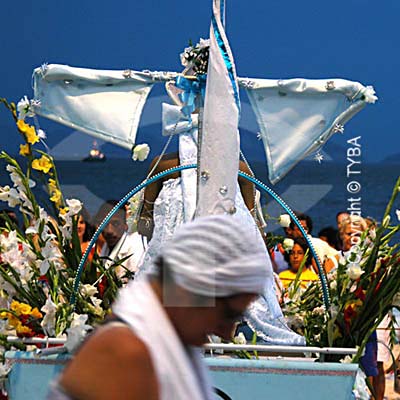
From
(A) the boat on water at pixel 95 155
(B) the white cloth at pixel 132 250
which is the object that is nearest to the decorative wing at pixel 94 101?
(A) the boat on water at pixel 95 155

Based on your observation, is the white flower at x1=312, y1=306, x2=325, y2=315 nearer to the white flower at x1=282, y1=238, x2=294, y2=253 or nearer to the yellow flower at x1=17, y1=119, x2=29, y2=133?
the white flower at x1=282, y1=238, x2=294, y2=253

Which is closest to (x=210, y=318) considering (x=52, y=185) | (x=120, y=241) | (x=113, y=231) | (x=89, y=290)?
(x=89, y=290)

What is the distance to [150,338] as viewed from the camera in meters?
1.66

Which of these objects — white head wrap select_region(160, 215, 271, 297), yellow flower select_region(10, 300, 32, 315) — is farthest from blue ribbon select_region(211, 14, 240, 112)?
white head wrap select_region(160, 215, 271, 297)

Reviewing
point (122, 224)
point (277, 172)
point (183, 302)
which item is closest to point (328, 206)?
point (122, 224)

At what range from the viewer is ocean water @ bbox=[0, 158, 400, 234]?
16.0 feet

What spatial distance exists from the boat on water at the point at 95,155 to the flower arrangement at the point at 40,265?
863mm

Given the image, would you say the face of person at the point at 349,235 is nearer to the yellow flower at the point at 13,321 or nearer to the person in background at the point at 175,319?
the yellow flower at the point at 13,321

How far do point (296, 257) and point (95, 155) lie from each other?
1391 mm

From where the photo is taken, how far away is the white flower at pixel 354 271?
350cm

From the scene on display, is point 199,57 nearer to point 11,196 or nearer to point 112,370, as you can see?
point 11,196

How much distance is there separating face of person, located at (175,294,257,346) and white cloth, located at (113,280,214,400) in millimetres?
21

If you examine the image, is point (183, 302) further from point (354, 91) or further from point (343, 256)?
point (354, 91)

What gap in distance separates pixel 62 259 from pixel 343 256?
1.04m
